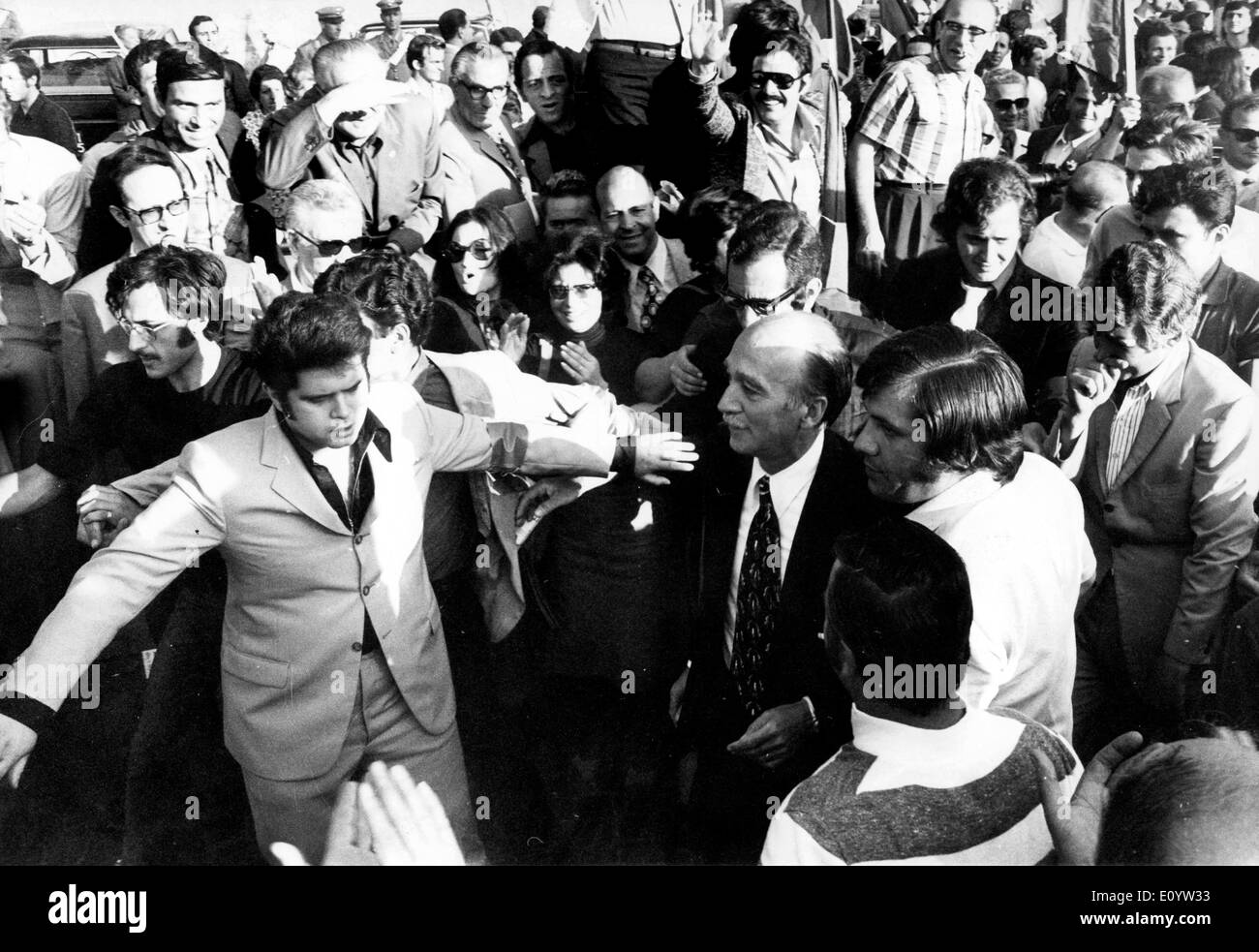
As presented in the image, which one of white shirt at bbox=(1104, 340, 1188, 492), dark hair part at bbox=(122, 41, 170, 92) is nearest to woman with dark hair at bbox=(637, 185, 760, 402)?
white shirt at bbox=(1104, 340, 1188, 492)

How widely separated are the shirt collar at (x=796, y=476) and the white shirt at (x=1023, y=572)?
283 mm

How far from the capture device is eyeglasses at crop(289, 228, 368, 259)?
3.71 metres

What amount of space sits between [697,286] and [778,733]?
118 cm

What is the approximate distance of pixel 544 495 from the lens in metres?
3.74

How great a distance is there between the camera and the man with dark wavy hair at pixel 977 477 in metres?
3.49

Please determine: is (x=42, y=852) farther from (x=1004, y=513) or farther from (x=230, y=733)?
(x=1004, y=513)

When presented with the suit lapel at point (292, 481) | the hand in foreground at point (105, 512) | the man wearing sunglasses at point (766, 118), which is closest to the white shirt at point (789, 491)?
the man wearing sunglasses at point (766, 118)

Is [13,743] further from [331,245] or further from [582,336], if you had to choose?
[582,336]

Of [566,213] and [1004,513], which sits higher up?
[566,213]

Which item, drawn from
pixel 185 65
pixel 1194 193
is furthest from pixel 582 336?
pixel 1194 193

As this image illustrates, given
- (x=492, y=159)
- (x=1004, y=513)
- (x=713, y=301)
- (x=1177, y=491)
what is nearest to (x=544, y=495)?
(x=713, y=301)

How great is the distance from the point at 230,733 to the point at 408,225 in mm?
1410

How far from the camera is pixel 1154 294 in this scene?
3.65m

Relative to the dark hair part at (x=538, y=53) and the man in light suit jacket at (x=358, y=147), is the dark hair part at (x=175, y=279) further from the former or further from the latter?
the dark hair part at (x=538, y=53)
